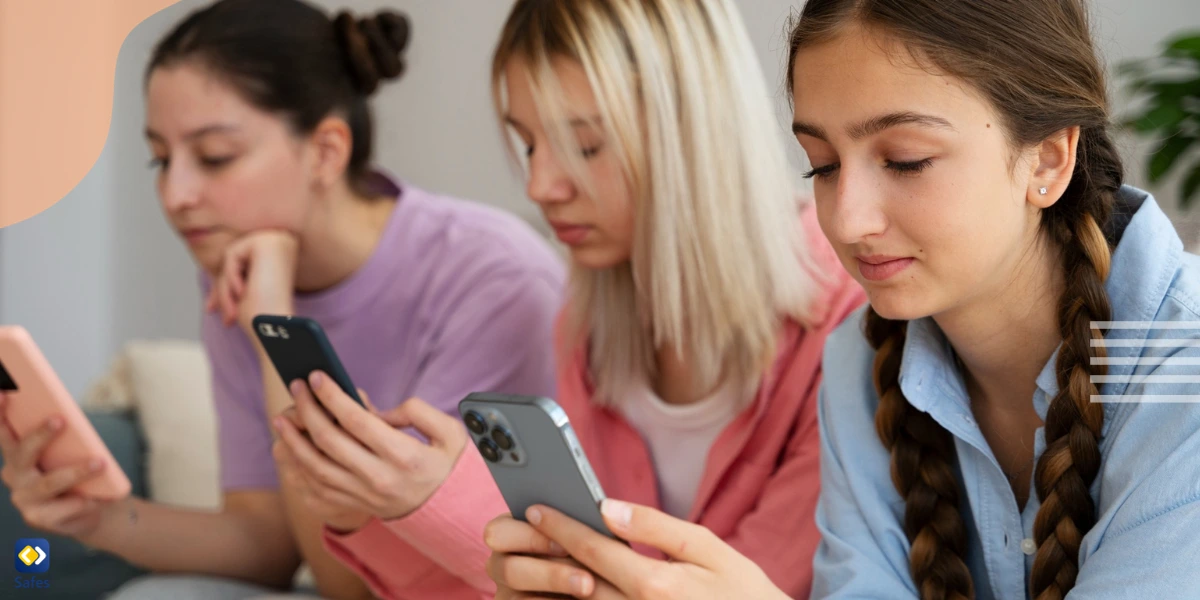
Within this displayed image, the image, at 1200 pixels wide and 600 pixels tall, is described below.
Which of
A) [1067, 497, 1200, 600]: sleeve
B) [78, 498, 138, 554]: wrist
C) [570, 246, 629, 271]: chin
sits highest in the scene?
[570, 246, 629, 271]: chin

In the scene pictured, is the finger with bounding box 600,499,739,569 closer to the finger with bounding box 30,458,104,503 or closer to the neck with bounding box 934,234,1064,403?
the neck with bounding box 934,234,1064,403

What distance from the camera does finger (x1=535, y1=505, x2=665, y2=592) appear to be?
0.59 meters

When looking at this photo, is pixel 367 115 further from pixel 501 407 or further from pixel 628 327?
pixel 501 407

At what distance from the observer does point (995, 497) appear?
0.71 m

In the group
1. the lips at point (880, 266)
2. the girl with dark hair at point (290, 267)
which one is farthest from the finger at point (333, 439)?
the lips at point (880, 266)

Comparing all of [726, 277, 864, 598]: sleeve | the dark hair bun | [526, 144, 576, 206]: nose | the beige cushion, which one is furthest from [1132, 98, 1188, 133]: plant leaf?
the beige cushion

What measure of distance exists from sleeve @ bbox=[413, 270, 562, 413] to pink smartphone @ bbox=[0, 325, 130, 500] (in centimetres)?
32

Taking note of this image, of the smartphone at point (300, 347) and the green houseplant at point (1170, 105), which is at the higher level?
the green houseplant at point (1170, 105)

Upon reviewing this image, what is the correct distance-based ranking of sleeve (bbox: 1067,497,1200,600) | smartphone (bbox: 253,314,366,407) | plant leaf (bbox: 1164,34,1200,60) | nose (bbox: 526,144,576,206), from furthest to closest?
nose (bbox: 526,144,576,206) → smartphone (bbox: 253,314,366,407) → plant leaf (bbox: 1164,34,1200,60) → sleeve (bbox: 1067,497,1200,600)

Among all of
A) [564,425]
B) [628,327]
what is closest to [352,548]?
[628,327]

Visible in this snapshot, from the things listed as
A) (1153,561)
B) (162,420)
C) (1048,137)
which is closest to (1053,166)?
(1048,137)

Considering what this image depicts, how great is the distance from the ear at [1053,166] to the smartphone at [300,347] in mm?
489

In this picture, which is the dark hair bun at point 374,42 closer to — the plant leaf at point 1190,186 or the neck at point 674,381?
the neck at point 674,381

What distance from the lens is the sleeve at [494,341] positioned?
3.47 feet
